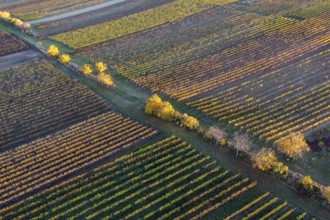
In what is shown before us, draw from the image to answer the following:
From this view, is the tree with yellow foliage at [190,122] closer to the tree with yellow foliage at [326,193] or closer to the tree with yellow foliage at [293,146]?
the tree with yellow foliage at [293,146]

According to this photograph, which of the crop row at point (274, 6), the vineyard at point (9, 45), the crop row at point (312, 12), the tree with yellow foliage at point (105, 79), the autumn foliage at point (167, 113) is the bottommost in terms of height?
the autumn foliage at point (167, 113)

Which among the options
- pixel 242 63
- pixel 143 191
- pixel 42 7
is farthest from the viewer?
pixel 42 7

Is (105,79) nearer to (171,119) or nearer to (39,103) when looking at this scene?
(39,103)

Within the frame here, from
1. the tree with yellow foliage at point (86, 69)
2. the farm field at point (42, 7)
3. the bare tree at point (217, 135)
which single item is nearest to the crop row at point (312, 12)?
the tree with yellow foliage at point (86, 69)

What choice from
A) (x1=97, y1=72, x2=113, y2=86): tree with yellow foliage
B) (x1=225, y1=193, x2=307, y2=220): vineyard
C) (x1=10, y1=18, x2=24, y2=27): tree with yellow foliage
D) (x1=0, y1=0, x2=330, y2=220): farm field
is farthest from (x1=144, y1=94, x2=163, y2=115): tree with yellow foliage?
(x1=10, y1=18, x2=24, y2=27): tree with yellow foliage

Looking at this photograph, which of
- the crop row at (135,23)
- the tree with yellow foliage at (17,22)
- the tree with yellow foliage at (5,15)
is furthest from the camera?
the tree with yellow foliage at (5,15)

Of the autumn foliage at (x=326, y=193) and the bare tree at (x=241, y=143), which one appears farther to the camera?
the bare tree at (x=241, y=143)

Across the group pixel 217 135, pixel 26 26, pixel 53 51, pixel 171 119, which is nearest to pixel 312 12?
pixel 171 119
